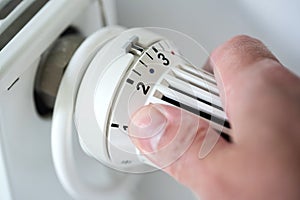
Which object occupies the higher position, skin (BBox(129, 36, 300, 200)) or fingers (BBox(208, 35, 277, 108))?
fingers (BBox(208, 35, 277, 108))

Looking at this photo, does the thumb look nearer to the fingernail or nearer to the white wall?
the fingernail

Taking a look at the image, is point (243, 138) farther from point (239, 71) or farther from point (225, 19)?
point (225, 19)

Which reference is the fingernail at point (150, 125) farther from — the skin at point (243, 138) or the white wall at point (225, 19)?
the white wall at point (225, 19)

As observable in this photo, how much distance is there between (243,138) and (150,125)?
0.05 meters

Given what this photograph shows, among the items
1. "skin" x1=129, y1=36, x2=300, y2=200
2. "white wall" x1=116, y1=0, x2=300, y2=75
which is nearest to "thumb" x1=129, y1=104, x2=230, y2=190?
"skin" x1=129, y1=36, x2=300, y2=200

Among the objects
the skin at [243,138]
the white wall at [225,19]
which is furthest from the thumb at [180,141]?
the white wall at [225,19]

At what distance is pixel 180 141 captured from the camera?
307mm

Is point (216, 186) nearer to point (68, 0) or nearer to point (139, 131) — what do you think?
point (139, 131)

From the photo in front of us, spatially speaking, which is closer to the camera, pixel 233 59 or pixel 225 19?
pixel 233 59

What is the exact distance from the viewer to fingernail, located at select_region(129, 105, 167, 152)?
311mm

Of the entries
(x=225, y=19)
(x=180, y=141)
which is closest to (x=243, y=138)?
(x=180, y=141)

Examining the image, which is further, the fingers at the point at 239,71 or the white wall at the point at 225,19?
the white wall at the point at 225,19

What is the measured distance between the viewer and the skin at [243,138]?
279mm

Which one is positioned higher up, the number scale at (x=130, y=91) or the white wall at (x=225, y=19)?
the white wall at (x=225, y=19)
